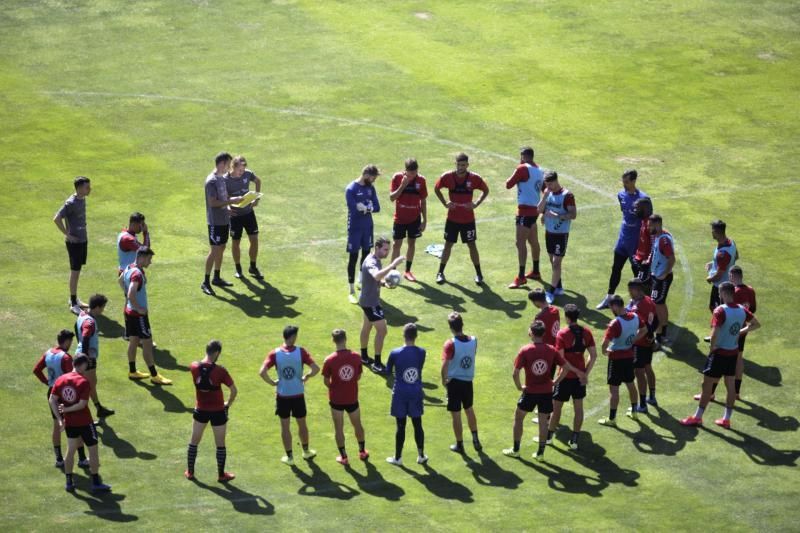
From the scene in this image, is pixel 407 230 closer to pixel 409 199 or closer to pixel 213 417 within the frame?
pixel 409 199

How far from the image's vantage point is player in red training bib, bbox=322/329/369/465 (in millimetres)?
19188

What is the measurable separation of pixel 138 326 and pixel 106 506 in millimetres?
4145

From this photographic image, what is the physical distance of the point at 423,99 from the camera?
120 ft

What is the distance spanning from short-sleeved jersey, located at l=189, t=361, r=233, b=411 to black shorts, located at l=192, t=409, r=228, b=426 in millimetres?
54

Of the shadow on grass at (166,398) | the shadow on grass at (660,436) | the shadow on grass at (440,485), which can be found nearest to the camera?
the shadow on grass at (440,485)

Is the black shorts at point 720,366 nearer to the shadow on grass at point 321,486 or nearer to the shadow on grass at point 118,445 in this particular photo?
the shadow on grass at point 321,486

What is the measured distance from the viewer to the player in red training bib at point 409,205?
A: 25.6 m

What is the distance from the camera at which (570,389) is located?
790 inches

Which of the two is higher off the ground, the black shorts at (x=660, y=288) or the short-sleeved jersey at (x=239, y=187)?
the short-sleeved jersey at (x=239, y=187)

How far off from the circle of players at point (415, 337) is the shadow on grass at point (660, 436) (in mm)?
249

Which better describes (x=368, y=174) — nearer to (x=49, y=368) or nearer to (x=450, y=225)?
(x=450, y=225)

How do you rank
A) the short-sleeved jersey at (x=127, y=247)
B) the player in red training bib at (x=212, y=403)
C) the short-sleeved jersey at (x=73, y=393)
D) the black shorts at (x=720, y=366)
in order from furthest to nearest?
the short-sleeved jersey at (x=127, y=247) < the black shorts at (x=720, y=366) < the player in red training bib at (x=212, y=403) < the short-sleeved jersey at (x=73, y=393)

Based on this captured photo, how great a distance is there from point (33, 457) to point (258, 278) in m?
7.57

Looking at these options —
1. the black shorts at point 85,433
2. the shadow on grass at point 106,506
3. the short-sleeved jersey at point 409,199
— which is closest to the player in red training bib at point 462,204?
the short-sleeved jersey at point 409,199
